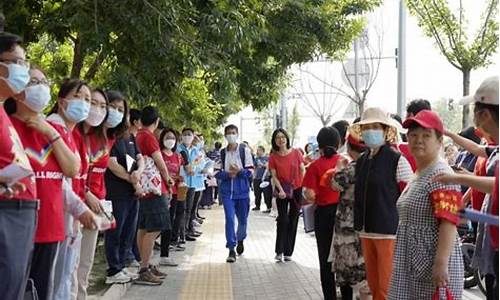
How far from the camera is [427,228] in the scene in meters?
4.19

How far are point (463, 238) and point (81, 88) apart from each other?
5.08 m

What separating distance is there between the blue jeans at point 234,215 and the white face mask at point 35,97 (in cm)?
645

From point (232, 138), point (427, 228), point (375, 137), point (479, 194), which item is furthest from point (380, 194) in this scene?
point (232, 138)

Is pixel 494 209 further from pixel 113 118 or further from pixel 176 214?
pixel 176 214

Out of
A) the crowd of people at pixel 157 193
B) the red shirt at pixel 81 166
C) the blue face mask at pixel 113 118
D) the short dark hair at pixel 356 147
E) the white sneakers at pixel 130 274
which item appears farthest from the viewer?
the white sneakers at pixel 130 274

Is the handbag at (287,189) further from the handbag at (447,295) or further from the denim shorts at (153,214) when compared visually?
the handbag at (447,295)

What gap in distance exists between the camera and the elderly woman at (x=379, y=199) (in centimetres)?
516

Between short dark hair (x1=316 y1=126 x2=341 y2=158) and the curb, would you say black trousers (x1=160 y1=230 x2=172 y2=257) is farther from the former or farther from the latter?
short dark hair (x1=316 y1=126 x2=341 y2=158)

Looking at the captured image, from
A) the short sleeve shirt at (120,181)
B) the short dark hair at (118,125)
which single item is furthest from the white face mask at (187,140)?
the short dark hair at (118,125)

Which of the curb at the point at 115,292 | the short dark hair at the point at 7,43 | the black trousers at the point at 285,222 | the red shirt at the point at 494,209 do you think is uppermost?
the short dark hair at the point at 7,43

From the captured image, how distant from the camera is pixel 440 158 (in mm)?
4305

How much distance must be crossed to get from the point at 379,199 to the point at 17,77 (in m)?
2.78

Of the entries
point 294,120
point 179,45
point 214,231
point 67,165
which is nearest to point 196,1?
point 179,45

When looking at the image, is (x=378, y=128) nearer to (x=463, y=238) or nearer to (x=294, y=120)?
(x=463, y=238)
